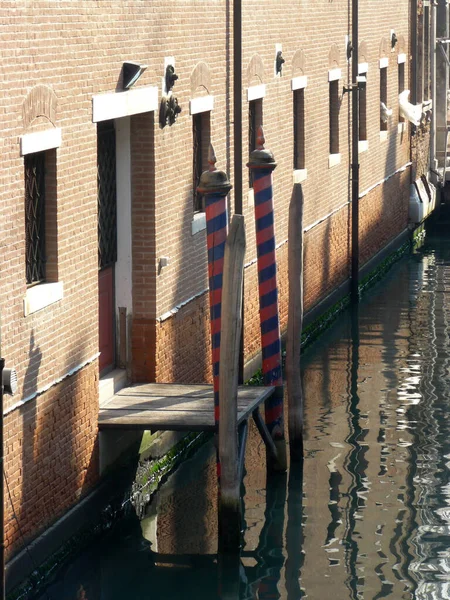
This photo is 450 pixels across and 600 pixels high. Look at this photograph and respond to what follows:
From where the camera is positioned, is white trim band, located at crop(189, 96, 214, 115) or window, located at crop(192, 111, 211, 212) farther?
window, located at crop(192, 111, 211, 212)

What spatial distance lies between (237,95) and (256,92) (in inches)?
47.5

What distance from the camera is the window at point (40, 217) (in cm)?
1018

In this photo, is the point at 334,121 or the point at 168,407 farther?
the point at 334,121

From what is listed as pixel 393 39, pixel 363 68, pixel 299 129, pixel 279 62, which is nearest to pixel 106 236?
pixel 279 62

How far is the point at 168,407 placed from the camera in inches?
464

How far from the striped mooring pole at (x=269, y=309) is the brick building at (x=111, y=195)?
0.85m

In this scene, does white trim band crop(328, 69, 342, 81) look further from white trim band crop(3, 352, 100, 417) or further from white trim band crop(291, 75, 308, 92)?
white trim band crop(3, 352, 100, 417)

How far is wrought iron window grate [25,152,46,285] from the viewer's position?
10156 millimetres

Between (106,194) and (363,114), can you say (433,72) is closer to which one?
(363,114)

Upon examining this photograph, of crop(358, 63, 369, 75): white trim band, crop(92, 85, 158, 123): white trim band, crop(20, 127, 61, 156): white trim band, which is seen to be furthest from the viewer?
crop(358, 63, 369, 75): white trim band

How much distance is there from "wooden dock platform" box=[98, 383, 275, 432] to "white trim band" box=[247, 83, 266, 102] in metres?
4.51

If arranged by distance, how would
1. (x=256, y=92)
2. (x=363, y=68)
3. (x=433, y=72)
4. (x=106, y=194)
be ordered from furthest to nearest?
(x=433, y=72), (x=363, y=68), (x=256, y=92), (x=106, y=194)

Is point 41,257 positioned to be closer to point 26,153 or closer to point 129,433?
point 26,153

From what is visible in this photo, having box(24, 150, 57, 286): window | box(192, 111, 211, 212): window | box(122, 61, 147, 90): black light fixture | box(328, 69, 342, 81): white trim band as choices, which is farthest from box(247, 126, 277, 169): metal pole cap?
box(328, 69, 342, 81): white trim band
